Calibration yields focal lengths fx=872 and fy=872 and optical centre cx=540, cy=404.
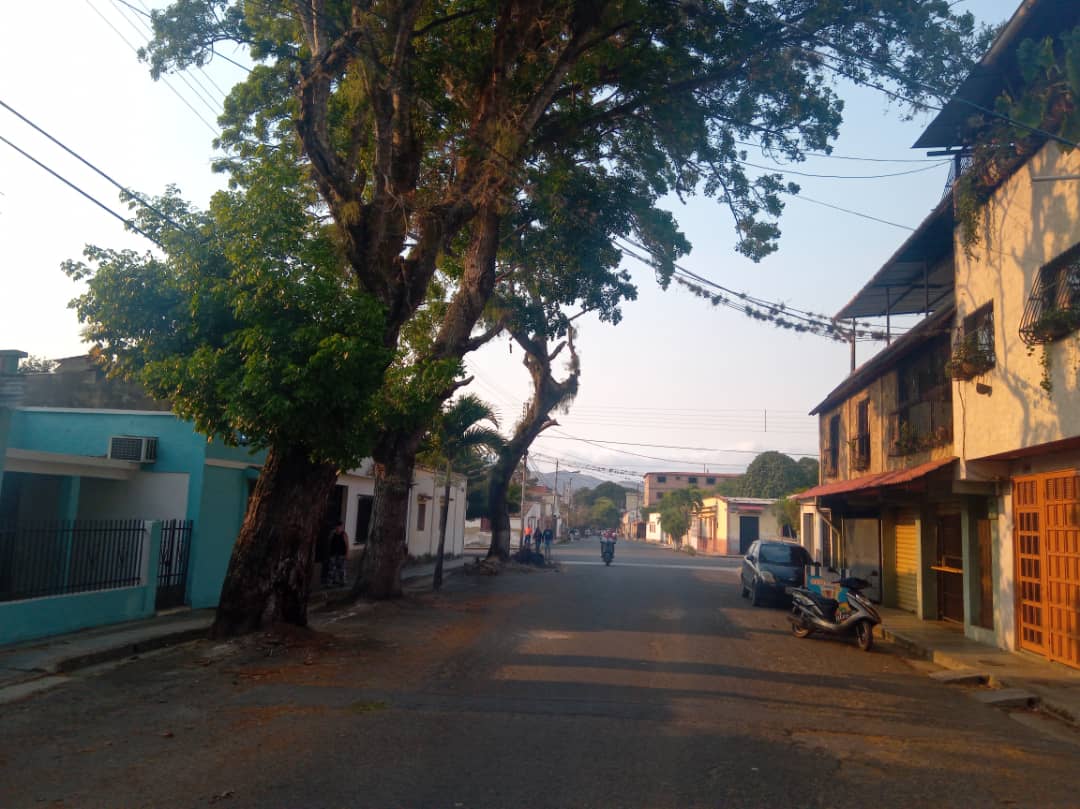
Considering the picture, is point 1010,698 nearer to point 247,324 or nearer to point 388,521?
point 247,324

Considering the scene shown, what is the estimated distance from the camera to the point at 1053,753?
23.7ft

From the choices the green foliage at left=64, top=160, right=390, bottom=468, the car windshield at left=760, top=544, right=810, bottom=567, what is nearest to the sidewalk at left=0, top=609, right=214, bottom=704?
the green foliage at left=64, top=160, right=390, bottom=468

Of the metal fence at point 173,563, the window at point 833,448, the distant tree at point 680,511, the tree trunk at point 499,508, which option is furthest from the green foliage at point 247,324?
the distant tree at point 680,511

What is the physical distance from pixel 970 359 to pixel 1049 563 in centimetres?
310

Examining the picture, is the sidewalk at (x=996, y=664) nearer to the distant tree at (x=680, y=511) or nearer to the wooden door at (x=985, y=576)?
the wooden door at (x=985, y=576)

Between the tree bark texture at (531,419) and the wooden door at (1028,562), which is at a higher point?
the tree bark texture at (531,419)

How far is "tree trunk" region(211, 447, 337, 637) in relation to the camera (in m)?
12.0

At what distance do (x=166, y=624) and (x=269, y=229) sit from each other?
6232 mm

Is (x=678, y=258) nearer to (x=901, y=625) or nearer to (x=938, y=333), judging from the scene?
(x=938, y=333)

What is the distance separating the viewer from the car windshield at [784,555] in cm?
2050

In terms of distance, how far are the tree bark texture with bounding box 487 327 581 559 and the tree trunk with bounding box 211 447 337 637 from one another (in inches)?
712

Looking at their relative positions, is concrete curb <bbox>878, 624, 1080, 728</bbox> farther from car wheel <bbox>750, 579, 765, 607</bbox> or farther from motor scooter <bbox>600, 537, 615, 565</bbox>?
motor scooter <bbox>600, 537, 615, 565</bbox>

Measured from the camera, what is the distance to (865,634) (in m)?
13.4

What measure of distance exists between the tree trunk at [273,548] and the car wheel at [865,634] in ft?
27.7
